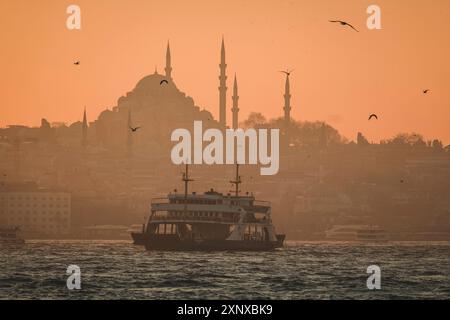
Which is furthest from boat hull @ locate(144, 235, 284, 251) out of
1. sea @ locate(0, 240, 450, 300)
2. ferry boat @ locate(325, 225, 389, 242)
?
ferry boat @ locate(325, 225, 389, 242)

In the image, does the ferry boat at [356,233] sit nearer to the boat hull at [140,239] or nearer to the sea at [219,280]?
the boat hull at [140,239]

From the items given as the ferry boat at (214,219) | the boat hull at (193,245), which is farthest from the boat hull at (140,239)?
the boat hull at (193,245)

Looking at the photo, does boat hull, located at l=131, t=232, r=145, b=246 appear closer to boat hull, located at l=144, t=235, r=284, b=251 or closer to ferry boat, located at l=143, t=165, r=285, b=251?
ferry boat, located at l=143, t=165, r=285, b=251
